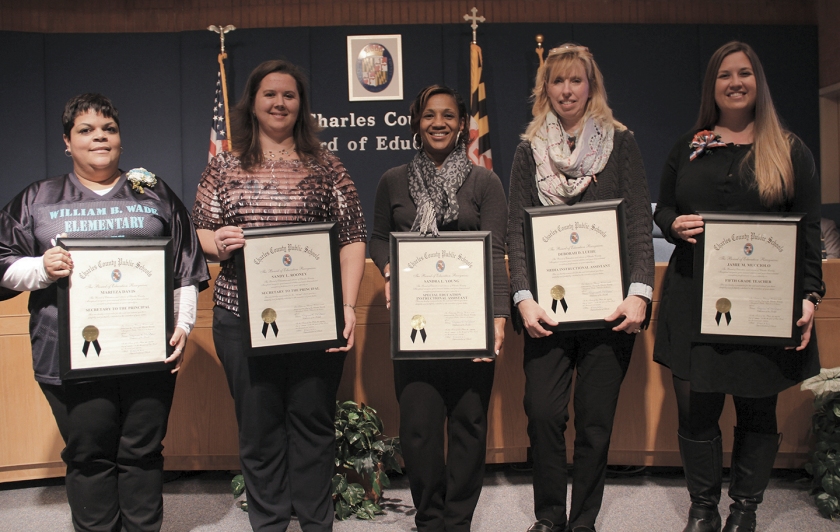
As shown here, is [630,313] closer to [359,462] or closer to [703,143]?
[703,143]

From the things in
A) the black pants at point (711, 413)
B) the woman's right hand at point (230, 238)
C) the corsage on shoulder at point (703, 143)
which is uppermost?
the corsage on shoulder at point (703, 143)

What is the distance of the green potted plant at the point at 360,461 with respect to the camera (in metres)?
2.45

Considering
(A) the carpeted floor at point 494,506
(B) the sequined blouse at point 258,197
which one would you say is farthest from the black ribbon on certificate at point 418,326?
(A) the carpeted floor at point 494,506

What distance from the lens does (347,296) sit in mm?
2045

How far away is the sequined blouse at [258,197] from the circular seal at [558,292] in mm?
722

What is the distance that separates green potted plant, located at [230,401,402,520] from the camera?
8.02ft

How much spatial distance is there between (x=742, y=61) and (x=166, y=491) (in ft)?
9.05

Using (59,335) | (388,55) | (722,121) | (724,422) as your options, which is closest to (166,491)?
(59,335)

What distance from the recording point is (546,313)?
194cm

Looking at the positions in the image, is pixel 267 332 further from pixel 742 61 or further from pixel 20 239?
pixel 742 61

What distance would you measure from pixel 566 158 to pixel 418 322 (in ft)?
2.25

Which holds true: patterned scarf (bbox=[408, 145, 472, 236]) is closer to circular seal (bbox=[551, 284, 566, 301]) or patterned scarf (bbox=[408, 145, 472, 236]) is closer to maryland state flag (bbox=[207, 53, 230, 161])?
circular seal (bbox=[551, 284, 566, 301])

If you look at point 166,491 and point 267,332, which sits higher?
point 267,332

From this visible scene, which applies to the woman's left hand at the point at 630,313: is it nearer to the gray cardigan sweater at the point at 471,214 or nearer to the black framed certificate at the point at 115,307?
the gray cardigan sweater at the point at 471,214
